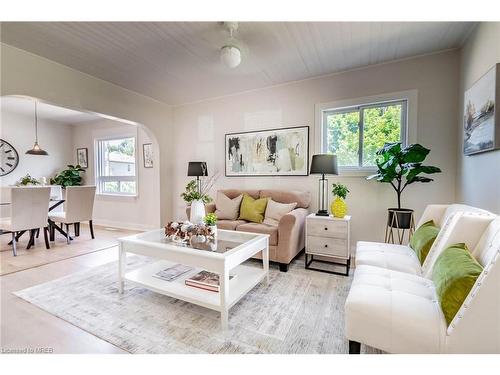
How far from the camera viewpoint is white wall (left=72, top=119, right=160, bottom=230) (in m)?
4.68

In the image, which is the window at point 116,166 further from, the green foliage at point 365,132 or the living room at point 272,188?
the green foliage at point 365,132

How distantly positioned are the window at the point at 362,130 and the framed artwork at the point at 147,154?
133 inches

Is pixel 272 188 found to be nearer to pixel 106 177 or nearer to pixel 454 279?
pixel 454 279

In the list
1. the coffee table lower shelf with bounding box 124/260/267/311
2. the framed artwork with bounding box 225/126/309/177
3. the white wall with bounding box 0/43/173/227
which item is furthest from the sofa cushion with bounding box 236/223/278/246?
the white wall with bounding box 0/43/173/227

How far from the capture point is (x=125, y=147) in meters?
5.13

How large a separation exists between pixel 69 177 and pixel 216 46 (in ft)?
16.5

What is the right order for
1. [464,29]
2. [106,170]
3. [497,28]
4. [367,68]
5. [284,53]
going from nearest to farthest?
[497,28] → [464,29] → [284,53] → [367,68] → [106,170]

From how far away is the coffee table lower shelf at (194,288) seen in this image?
67.2 inches

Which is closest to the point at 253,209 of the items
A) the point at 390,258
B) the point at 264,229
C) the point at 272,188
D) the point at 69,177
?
the point at 264,229

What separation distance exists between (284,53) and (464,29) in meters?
1.71

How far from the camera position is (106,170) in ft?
17.9
